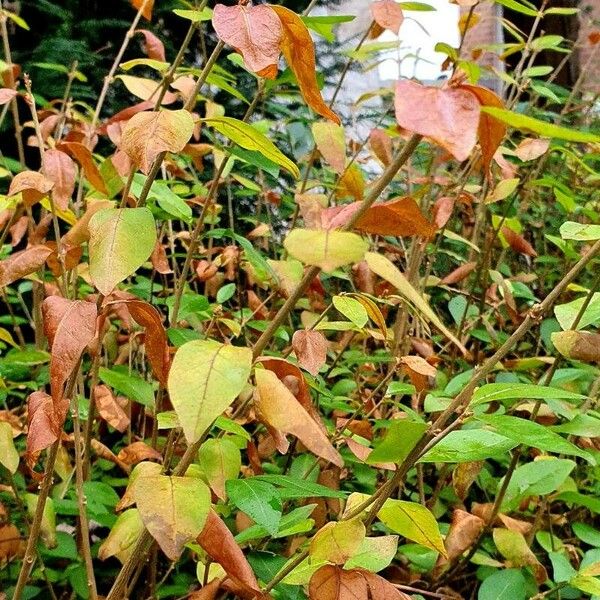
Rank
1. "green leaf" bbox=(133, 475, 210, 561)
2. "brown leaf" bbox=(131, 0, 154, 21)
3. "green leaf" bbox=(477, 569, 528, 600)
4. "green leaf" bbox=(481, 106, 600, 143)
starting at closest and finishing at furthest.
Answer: "green leaf" bbox=(481, 106, 600, 143) < "green leaf" bbox=(133, 475, 210, 561) < "green leaf" bbox=(477, 569, 528, 600) < "brown leaf" bbox=(131, 0, 154, 21)

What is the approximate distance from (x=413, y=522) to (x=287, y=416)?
0.17 metres

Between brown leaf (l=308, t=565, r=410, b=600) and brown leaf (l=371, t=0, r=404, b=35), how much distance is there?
2.51ft

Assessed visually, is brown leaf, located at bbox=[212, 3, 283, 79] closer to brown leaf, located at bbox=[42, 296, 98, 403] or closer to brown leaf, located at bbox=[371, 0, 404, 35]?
brown leaf, located at bbox=[42, 296, 98, 403]

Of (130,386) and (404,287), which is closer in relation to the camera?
(404,287)

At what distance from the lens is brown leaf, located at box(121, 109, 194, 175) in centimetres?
51

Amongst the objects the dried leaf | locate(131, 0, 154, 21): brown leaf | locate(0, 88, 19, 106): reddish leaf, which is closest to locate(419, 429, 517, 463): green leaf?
the dried leaf

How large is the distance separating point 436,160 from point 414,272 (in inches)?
17.0

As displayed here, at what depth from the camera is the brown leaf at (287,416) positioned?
412mm

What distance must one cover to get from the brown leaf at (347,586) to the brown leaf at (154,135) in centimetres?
33

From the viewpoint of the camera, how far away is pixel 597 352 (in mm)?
693

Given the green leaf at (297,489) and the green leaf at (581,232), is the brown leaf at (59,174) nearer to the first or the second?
the green leaf at (297,489)

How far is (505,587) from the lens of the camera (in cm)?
80

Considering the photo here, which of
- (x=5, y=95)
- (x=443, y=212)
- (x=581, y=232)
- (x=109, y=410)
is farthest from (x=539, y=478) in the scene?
(x=5, y=95)

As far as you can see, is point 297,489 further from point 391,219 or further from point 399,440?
point 391,219
